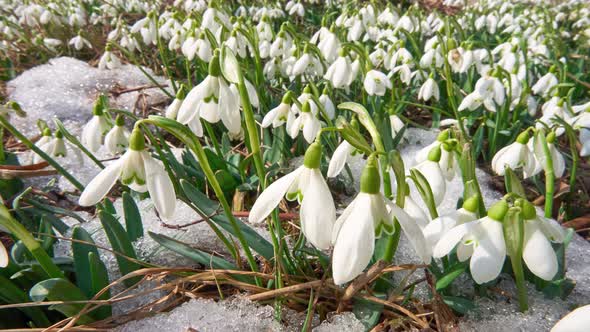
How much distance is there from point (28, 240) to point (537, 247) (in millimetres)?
824

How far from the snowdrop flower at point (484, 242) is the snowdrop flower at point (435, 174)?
13 centimetres

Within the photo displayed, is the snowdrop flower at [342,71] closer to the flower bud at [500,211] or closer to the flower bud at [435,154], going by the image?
the flower bud at [435,154]

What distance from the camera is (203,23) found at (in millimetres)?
1730

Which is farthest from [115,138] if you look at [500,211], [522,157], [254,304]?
[522,157]

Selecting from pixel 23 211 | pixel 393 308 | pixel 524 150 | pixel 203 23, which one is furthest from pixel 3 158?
pixel 524 150

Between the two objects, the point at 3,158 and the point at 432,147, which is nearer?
the point at 432,147

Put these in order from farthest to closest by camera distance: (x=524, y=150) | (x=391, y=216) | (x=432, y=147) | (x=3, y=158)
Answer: (x=3, y=158) < (x=524, y=150) < (x=432, y=147) < (x=391, y=216)

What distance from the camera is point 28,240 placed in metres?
0.73

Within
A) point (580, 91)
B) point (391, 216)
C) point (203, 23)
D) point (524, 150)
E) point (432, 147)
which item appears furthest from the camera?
point (580, 91)

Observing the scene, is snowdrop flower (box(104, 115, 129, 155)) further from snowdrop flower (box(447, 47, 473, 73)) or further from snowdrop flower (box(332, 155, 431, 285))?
snowdrop flower (box(447, 47, 473, 73))

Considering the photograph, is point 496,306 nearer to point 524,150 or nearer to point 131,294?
point 524,150

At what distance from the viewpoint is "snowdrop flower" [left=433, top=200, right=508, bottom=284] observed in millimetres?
663

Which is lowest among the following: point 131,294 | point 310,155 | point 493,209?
point 131,294

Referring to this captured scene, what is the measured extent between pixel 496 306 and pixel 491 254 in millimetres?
299
